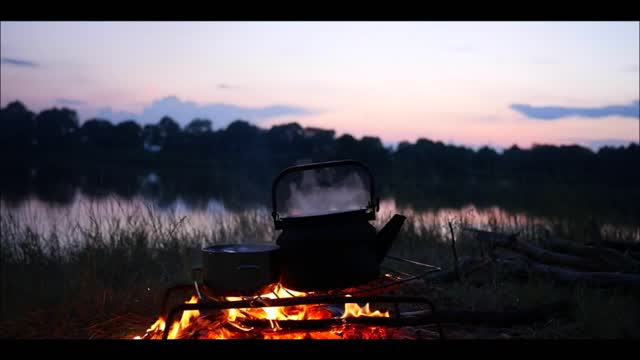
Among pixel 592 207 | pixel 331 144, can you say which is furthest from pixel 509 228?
pixel 331 144

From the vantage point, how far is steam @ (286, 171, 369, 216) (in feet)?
9.13

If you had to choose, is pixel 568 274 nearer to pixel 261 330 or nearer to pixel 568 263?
pixel 568 263

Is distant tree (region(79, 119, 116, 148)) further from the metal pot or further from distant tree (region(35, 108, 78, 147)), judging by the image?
the metal pot

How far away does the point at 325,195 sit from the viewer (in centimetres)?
279

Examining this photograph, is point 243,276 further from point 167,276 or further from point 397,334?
point 167,276

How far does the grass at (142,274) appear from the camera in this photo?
146 inches

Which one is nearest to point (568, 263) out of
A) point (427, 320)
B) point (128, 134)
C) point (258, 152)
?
point (427, 320)

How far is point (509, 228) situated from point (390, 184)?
7913 millimetres

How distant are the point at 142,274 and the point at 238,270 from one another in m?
2.98

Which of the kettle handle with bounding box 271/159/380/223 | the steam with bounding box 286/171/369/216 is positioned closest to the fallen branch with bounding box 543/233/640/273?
the steam with bounding box 286/171/369/216

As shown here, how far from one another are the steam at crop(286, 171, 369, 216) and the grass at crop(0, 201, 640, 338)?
1.41 meters

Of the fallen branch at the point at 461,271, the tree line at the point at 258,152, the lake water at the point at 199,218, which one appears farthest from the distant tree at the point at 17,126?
the fallen branch at the point at 461,271

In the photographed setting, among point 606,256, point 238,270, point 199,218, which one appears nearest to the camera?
point 238,270
